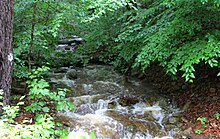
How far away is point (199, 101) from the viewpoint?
509cm

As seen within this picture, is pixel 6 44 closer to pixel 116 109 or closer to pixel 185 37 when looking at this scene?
pixel 116 109

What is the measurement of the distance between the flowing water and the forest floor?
9.1 inches

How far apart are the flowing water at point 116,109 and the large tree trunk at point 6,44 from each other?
1.66 meters

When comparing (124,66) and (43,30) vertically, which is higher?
(43,30)

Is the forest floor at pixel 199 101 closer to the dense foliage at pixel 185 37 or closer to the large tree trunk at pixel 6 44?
the dense foliage at pixel 185 37

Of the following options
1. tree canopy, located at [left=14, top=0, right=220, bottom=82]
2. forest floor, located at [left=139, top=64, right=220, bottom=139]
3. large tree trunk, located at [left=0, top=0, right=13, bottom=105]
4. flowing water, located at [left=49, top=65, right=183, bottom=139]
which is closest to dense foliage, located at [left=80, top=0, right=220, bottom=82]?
tree canopy, located at [left=14, top=0, right=220, bottom=82]

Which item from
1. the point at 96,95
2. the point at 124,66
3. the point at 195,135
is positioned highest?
the point at 124,66

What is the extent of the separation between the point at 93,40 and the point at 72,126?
3.43m

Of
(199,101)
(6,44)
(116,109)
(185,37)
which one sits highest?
(185,37)

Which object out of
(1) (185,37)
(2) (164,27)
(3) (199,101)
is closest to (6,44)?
(2) (164,27)

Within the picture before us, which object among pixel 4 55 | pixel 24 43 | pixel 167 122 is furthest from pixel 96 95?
pixel 4 55

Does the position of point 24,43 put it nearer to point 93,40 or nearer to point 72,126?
point 72,126

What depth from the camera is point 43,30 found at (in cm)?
448

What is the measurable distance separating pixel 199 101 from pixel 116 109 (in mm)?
1877
